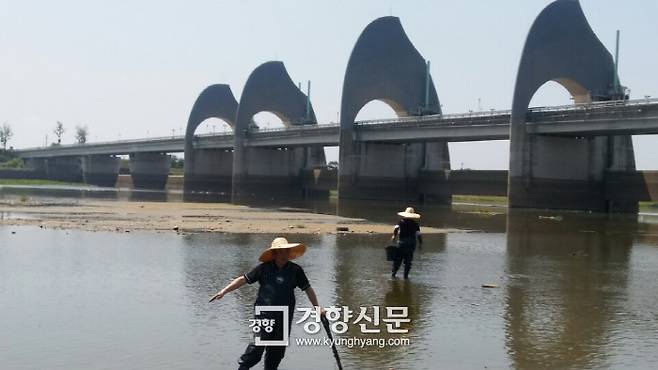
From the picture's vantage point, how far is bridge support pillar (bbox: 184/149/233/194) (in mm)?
105488

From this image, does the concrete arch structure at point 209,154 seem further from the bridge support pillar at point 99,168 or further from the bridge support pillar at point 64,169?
the bridge support pillar at point 64,169

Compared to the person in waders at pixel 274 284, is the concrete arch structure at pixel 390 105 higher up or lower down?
higher up

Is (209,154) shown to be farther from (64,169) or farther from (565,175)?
(565,175)

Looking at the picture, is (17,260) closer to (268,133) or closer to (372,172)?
(372,172)

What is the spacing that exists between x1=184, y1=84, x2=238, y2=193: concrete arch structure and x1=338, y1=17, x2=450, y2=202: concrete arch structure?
32.0 m

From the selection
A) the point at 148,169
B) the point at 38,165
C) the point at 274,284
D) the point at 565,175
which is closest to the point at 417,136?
the point at 565,175

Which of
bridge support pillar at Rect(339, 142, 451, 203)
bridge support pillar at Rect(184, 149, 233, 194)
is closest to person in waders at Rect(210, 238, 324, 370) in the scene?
bridge support pillar at Rect(339, 142, 451, 203)

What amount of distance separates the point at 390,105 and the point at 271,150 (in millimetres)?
20223

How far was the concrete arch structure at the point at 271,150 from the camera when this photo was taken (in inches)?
3708

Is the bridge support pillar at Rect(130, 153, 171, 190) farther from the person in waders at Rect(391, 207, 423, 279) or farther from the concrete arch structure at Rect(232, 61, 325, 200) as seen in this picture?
the person in waders at Rect(391, 207, 423, 279)

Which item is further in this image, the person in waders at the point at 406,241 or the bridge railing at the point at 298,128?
the bridge railing at the point at 298,128

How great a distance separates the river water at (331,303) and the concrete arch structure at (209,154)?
8372 centimetres

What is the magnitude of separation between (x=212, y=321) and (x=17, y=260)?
318 inches

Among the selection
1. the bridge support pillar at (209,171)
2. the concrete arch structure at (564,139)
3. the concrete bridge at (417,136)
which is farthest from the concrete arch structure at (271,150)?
the concrete arch structure at (564,139)
